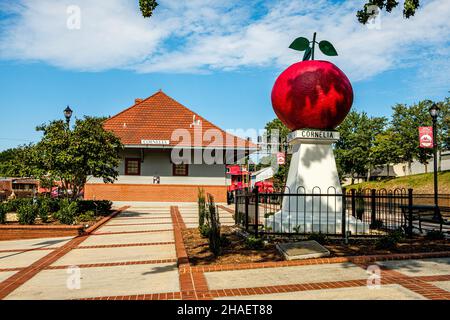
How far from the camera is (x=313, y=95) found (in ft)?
32.4

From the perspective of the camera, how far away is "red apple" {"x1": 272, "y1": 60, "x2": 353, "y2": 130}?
389 inches

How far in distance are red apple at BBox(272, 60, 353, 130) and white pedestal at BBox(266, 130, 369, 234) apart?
0.35 metres

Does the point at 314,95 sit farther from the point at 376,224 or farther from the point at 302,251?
the point at 376,224

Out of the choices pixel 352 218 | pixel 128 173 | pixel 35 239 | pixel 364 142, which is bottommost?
pixel 35 239

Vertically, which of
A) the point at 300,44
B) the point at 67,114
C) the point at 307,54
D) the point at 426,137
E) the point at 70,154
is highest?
the point at 300,44

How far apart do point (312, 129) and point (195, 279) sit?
5751 mm

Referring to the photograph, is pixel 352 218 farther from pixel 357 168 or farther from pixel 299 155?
pixel 357 168

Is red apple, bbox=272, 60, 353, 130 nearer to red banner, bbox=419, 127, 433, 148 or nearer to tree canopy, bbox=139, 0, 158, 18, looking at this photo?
tree canopy, bbox=139, 0, 158, 18

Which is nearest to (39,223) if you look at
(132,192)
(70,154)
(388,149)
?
(70,154)

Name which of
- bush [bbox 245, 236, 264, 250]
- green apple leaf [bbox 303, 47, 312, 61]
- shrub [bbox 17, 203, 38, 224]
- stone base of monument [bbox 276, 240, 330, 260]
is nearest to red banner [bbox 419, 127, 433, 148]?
green apple leaf [bbox 303, 47, 312, 61]

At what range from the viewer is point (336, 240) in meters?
9.17

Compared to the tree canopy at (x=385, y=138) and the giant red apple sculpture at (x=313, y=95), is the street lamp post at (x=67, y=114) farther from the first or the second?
the tree canopy at (x=385, y=138)
